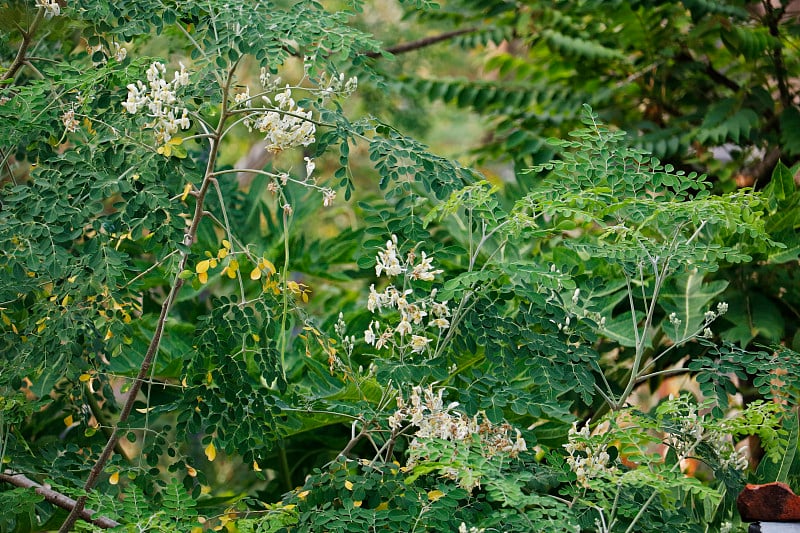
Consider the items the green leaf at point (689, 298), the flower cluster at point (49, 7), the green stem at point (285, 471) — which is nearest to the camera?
the flower cluster at point (49, 7)

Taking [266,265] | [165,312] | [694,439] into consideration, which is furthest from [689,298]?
[165,312]

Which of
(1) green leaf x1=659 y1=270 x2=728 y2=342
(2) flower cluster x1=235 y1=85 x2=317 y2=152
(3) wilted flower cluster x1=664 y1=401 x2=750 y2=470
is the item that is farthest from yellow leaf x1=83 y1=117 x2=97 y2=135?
(1) green leaf x1=659 y1=270 x2=728 y2=342

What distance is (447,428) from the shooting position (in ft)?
4.06

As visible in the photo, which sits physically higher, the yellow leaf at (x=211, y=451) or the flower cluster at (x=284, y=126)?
the flower cluster at (x=284, y=126)

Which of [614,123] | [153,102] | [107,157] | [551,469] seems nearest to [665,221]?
[551,469]

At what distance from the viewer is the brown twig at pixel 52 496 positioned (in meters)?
1.41

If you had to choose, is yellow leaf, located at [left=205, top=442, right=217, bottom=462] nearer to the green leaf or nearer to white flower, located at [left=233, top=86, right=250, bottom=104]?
white flower, located at [left=233, top=86, right=250, bottom=104]

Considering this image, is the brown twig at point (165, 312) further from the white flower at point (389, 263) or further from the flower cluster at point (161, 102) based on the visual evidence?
the white flower at point (389, 263)

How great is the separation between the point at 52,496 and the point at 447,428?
0.71 meters

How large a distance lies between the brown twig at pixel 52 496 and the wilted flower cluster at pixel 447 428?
1.76 ft

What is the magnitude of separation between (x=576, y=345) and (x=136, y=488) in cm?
73

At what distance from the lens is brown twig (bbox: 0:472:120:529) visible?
1411 mm

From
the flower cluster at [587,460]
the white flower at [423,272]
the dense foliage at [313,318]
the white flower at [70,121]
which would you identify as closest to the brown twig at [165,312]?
the dense foliage at [313,318]

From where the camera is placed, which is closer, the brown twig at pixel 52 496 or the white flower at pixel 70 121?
the white flower at pixel 70 121
